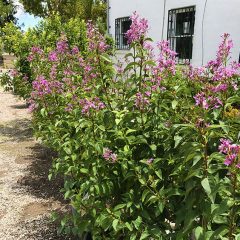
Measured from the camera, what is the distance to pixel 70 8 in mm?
25375

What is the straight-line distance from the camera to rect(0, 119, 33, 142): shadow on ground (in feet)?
28.6

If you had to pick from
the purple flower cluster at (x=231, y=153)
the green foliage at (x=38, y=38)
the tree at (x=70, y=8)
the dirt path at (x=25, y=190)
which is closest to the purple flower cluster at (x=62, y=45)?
the dirt path at (x=25, y=190)

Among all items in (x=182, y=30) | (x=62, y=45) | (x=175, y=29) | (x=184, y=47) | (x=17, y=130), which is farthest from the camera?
(x=175, y=29)

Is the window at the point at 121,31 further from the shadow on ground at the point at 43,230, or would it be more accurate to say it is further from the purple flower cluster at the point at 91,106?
the purple flower cluster at the point at 91,106

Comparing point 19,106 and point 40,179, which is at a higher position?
point 40,179

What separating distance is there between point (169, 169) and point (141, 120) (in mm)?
414

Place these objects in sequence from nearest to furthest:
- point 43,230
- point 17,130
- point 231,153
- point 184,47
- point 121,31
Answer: point 231,153, point 43,230, point 17,130, point 184,47, point 121,31

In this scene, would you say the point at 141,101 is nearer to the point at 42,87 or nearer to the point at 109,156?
the point at 109,156

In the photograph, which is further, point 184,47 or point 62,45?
point 184,47

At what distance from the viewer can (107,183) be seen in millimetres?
2902

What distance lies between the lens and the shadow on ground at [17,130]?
8711mm

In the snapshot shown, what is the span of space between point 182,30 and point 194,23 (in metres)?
0.72

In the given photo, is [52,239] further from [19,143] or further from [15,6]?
[15,6]

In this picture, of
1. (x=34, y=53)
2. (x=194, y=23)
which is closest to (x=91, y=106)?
(x=34, y=53)
